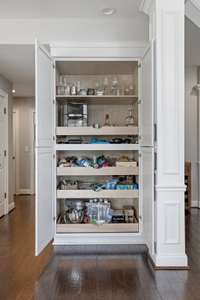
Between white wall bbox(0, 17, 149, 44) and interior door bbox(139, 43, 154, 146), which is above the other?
white wall bbox(0, 17, 149, 44)

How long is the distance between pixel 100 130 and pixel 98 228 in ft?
3.94

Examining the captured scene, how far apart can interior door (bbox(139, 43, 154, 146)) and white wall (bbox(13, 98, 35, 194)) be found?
4668 millimetres

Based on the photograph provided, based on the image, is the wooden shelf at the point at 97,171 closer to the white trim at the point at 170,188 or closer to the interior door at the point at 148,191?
the interior door at the point at 148,191

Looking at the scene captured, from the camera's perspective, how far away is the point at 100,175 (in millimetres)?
3996

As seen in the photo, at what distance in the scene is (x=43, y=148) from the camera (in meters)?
3.34

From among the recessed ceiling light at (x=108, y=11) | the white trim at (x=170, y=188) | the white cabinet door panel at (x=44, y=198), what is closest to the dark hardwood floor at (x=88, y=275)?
the white cabinet door panel at (x=44, y=198)

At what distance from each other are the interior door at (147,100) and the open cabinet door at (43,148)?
107 cm

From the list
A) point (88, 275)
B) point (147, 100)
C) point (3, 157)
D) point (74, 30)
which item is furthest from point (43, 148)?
point (3, 157)

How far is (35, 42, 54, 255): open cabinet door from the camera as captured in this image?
3107mm

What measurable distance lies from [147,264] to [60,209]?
151 cm

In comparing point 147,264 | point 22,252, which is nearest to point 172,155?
point 147,264

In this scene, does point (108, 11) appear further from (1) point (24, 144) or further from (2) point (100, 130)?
(1) point (24, 144)

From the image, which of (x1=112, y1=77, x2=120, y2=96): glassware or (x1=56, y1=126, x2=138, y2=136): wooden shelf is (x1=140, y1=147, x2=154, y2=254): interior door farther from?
(x1=112, y1=77, x2=120, y2=96): glassware

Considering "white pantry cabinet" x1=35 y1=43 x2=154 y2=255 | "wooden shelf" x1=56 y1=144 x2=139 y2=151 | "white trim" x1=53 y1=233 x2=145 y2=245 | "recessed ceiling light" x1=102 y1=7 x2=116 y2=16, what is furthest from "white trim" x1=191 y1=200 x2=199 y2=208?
"recessed ceiling light" x1=102 y1=7 x2=116 y2=16
